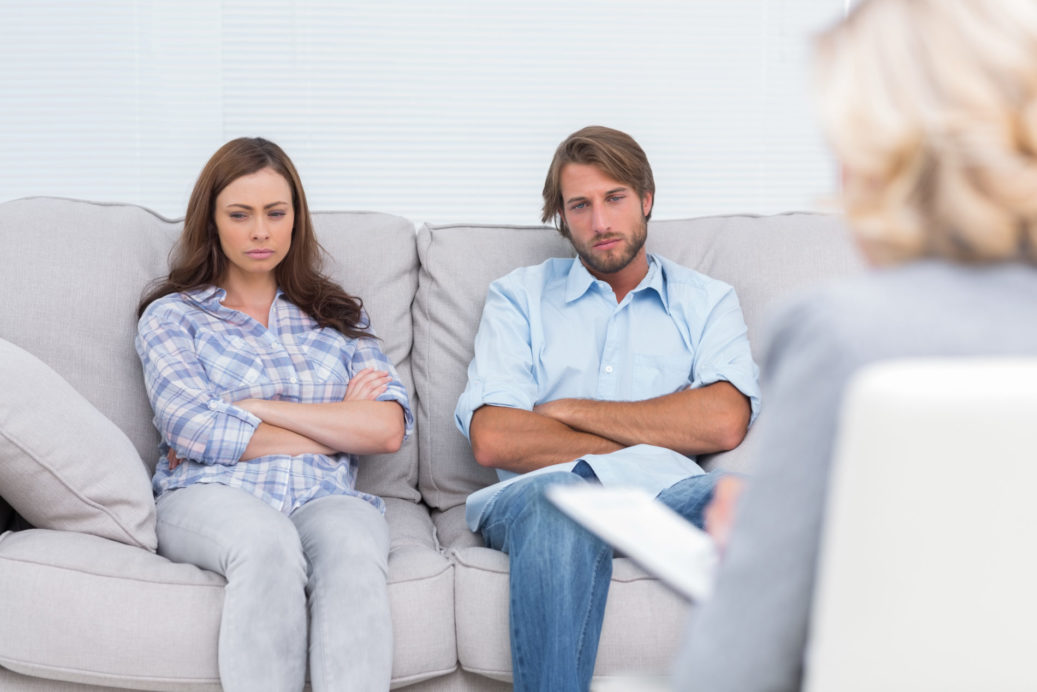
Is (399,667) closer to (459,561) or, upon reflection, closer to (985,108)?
(459,561)

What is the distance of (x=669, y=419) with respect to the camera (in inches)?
82.7

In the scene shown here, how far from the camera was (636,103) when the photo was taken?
10.3ft

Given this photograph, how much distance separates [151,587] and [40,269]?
33.6 inches

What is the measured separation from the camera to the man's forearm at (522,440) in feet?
6.75

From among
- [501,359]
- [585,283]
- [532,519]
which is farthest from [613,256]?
[532,519]

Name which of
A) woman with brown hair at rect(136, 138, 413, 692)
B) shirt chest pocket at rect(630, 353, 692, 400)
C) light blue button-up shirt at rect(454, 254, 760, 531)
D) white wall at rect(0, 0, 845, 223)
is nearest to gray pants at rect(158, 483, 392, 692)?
woman with brown hair at rect(136, 138, 413, 692)

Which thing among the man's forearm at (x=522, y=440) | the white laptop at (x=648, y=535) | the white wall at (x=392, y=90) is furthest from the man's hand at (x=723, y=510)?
the white wall at (x=392, y=90)

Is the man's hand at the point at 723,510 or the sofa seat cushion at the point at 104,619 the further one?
the sofa seat cushion at the point at 104,619

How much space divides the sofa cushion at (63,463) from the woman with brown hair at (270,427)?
3.8 inches

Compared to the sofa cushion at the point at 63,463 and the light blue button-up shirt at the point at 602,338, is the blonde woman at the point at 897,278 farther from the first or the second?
the light blue button-up shirt at the point at 602,338

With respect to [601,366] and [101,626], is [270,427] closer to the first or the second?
[101,626]

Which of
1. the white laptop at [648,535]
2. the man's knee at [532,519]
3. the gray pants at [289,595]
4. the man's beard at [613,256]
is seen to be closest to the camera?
the white laptop at [648,535]

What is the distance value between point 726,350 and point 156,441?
128cm

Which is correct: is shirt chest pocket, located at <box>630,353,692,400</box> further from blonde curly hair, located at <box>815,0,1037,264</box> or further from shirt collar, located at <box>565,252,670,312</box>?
blonde curly hair, located at <box>815,0,1037,264</box>
